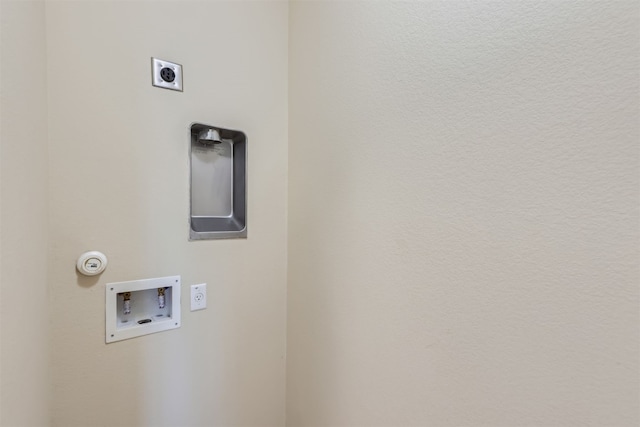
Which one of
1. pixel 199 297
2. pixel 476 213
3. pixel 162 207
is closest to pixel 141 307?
pixel 199 297

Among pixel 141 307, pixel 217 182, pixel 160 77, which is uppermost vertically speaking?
pixel 160 77

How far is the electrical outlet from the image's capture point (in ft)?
3.44

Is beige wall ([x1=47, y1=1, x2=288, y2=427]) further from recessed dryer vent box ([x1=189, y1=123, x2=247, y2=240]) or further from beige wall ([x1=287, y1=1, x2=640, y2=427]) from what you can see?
beige wall ([x1=287, y1=1, x2=640, y2=427])

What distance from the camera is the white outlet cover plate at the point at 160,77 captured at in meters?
0.94

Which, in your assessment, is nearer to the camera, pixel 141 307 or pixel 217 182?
pixel 141 307

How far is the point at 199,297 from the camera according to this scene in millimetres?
1062

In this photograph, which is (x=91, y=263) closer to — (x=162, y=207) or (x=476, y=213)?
(x=162, y=207)

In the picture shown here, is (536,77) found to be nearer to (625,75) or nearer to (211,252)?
(625,75)

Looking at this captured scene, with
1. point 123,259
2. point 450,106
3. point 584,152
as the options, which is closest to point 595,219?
point 584,152

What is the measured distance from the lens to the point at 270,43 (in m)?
1.22

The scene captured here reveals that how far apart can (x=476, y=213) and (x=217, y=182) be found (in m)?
0.96

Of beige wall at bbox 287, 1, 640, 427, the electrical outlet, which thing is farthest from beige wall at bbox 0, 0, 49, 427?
beige wall at bbox 287, 1, 640, 427

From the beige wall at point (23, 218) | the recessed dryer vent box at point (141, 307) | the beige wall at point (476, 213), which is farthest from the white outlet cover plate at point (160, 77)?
the recessed dryer vent box at point (141, 307)

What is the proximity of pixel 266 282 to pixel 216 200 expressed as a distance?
1.40 feet
